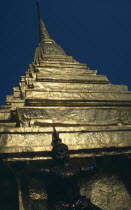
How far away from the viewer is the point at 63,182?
5.30m

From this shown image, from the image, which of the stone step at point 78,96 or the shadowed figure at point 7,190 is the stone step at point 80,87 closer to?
the stone step at point 78,96

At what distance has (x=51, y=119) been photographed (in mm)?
7172

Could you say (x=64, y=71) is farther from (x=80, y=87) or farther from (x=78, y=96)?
(x=78, y=96)

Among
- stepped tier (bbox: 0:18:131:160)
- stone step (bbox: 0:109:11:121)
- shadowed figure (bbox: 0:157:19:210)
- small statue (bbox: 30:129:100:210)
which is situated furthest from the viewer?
stone step (bbox: 0:109:11:121)

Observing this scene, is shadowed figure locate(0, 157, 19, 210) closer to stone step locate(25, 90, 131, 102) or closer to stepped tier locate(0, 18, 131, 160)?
stepped tier locate(0, 18, 131, 160)

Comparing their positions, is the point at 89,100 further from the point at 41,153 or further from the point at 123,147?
the point at 41,153

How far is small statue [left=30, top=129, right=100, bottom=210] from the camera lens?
491cm

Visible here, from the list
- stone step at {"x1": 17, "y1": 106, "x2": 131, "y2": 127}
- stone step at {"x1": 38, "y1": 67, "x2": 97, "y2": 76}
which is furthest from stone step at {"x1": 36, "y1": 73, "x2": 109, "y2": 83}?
stone step at {"x1": 17, "y1": 106, "x2": 131, "y2": 127}

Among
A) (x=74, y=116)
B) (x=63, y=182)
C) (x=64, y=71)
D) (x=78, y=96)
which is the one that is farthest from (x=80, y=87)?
(x=63, y=182)

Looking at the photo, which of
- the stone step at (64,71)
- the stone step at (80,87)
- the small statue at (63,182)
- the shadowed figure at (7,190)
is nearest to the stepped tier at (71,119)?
the stone step at (80,87)

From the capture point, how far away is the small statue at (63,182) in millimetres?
4914

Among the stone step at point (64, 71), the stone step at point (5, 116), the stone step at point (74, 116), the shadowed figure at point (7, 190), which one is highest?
the stone step at point (64, 71)

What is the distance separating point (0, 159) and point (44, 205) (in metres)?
1.60

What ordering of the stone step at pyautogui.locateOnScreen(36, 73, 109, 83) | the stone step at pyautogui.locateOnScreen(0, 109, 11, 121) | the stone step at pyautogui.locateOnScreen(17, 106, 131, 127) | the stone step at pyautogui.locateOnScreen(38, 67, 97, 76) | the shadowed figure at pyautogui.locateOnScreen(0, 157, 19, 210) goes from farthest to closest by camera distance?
the stone step at pyautogui.locateOnScreen(38, 67, 97, 76) < the stone step at pyautogui.locateOnScreen(36, 73, 109, 83) < the stone step at pyautogui.locateOnScreen(0, 109, 11, 121) < the stone step at pyautogui.locateOnScreen(17, 106, 131, 127) < the shadowed figure at pyautogui.locateOnScreen(0, 157, 19, 210)
